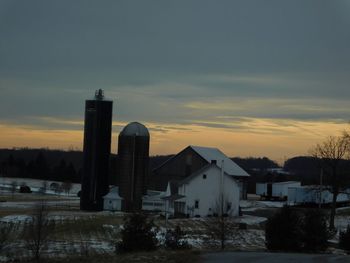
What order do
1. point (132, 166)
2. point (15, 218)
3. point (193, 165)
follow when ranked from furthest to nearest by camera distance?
point (193, 165)
point (132, 166)
point (15, 218)

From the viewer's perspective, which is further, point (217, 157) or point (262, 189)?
point (262, 189)

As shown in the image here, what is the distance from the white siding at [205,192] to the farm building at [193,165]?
1451cm

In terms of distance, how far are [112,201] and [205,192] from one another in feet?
52.4

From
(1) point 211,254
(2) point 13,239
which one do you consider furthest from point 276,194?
(1) point 211,254

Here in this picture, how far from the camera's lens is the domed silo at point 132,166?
82.2 metres

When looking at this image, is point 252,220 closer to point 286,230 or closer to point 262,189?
point 286,230

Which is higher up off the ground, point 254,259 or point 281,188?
point 281,188

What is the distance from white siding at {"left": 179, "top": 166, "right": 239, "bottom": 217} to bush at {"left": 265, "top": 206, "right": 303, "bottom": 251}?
42.1m

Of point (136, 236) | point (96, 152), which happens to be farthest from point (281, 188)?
point (136, 236)

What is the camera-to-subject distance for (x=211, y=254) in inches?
931

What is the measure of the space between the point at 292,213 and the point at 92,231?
958 inches

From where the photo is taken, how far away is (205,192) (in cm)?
7300

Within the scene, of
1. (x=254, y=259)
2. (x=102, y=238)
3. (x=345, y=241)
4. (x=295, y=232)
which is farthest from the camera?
(x=102, y=238)

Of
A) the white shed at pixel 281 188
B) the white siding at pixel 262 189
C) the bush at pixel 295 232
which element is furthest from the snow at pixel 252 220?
the white siding at pixel 262 189
